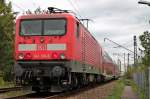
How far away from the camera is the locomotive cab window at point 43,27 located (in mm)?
17641

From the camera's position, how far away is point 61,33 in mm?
17562

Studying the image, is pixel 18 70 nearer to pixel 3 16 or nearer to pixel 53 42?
pixel 53 42

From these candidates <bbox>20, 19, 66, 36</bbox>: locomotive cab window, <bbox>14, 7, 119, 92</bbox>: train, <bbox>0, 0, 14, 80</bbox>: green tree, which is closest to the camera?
<bbox>14, 7, 119, 92</bbox>: train

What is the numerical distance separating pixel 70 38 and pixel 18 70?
248cm

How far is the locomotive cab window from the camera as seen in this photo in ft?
57.9

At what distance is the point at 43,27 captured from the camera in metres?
17.8

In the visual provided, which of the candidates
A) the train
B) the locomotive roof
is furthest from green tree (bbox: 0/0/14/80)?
the train

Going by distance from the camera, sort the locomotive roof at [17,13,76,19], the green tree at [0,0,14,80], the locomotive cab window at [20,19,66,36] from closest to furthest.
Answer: the locomotive cab window at [20,19,66,36]
the locomotive roof at [17,13,76,19]
the green tree at [0,0,14,80]

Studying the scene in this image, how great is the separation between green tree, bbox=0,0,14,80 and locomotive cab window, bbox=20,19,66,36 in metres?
24.5

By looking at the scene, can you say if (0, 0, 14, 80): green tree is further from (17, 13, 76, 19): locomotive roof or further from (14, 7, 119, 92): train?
(14, 7, 119, 92): train

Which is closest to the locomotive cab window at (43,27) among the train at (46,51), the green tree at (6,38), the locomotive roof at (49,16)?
the train at (46,51)

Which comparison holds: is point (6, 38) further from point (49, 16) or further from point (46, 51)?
point (46, 51)

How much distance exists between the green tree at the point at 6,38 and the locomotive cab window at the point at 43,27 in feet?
80.4

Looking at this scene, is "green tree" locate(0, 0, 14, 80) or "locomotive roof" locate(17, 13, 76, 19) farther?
"green tree" locate(0, 0, 14, 80)
